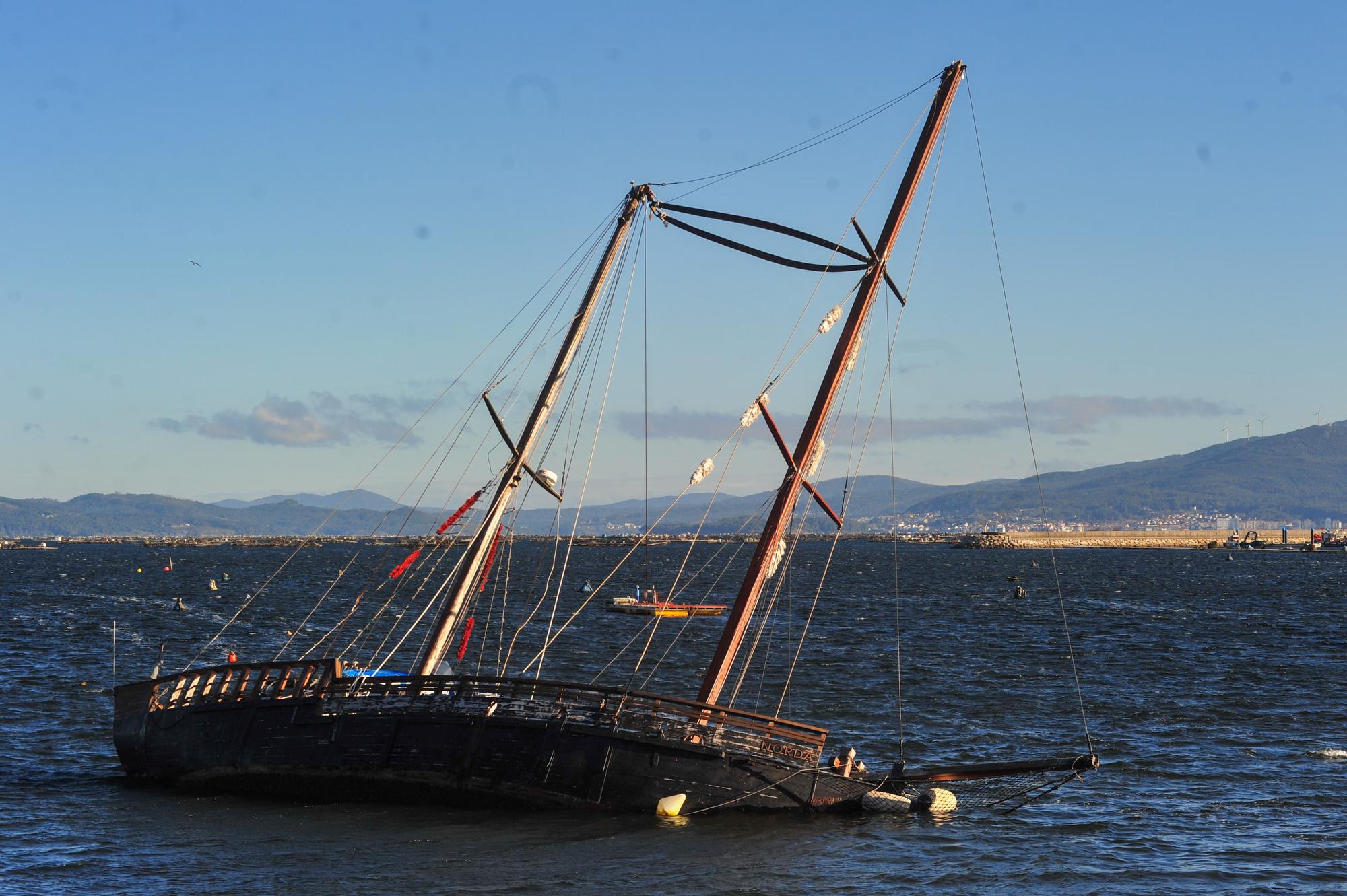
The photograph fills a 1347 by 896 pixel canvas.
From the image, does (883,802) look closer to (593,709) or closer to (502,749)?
(593,709)

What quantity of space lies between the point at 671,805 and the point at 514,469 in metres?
9.25

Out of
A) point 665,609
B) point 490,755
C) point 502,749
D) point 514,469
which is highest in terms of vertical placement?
point 514,469

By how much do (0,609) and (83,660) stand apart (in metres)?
39.3

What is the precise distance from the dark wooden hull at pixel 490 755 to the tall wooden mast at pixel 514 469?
6.19 feet

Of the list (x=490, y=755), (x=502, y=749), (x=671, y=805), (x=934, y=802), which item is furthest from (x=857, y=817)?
(x=490, y=755)

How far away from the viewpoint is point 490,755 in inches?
1052

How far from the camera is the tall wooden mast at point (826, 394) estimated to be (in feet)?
89.9

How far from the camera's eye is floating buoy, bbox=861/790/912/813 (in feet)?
89.4

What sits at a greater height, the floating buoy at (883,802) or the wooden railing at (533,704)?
the wooden railing at (533,704)

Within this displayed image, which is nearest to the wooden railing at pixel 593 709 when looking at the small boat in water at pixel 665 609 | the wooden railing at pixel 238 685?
the wooden railing at pixel 238 685

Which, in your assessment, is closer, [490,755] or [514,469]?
[490,755]

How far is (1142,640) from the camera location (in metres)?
72.2

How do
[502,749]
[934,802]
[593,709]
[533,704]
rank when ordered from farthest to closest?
[934,802], [533,704], [502,749], [593,709]

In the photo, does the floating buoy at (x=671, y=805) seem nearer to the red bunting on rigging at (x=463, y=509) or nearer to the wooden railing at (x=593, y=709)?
the wooden railing at (x=593, y=709)
